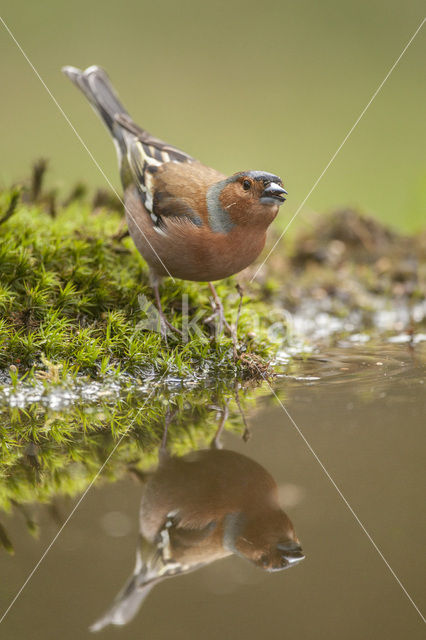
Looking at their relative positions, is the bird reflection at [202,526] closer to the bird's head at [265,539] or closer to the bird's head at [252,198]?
the bird's head at [265,539]

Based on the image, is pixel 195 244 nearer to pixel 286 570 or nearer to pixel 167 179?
pixel 167 179

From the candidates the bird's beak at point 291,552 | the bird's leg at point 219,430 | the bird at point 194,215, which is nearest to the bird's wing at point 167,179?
the bird at point 194,215

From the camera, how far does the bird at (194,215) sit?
14.5 ft

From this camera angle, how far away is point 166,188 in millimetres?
4926

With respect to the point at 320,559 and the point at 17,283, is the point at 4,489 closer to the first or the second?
the point at 320,559

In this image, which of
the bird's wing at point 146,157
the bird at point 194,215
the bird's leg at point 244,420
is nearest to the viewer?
the bird's leg at point 244,420

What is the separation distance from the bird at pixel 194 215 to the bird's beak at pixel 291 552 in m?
2.52

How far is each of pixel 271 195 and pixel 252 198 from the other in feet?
0.48

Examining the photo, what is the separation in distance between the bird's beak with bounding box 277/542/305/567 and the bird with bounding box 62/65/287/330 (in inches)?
99.2

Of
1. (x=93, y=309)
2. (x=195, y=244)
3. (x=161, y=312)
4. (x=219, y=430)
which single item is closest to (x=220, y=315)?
(x=161, y=312)

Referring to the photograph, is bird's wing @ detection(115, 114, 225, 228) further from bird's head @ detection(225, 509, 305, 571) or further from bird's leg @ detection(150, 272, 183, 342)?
bird's head @ detection(225, 509, 305, 571)

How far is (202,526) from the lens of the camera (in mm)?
2389

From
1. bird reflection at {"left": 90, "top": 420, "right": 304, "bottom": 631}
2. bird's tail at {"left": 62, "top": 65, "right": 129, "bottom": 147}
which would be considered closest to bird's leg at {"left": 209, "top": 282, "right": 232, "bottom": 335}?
bird's tail at {"left": 62, "top": 65, "right": 129, "bottom": 147}

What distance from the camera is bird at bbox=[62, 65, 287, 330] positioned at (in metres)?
4.42
